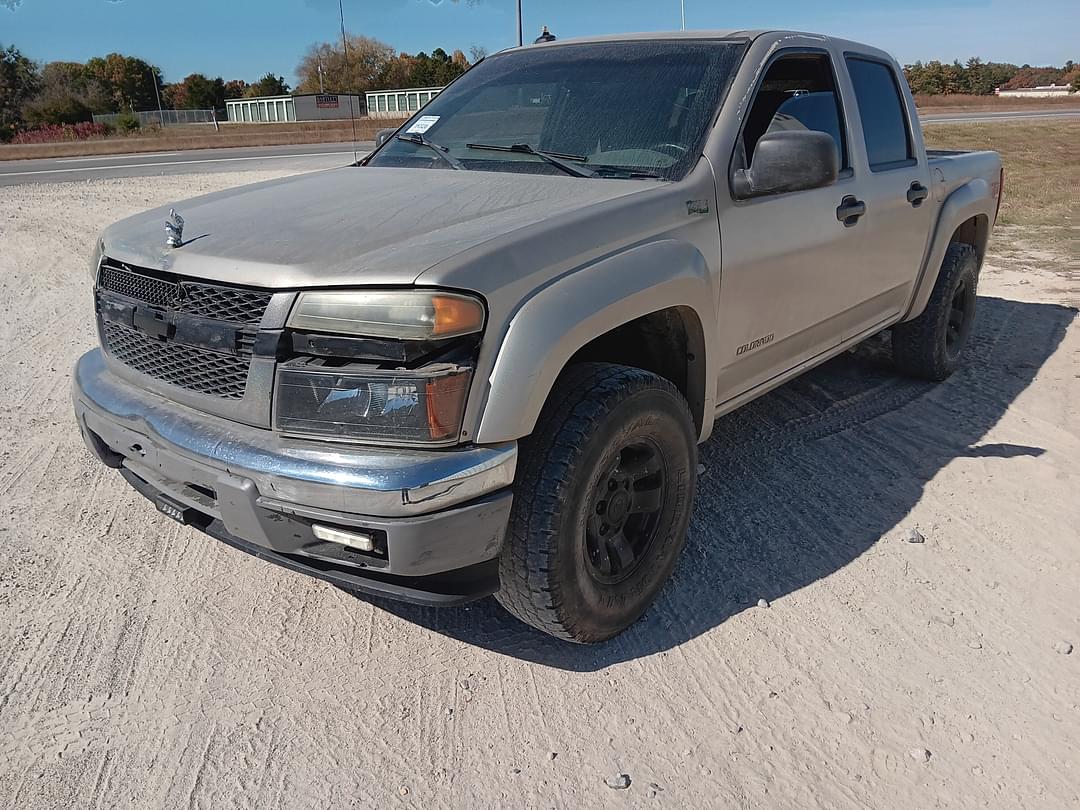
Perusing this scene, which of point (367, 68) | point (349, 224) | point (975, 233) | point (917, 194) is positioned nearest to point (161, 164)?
point (975, 233)

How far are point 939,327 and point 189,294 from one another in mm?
4186

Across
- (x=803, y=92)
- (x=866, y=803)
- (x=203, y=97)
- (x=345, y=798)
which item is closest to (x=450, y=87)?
(x=803, y=92)

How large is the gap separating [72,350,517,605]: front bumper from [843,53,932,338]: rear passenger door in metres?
2.49

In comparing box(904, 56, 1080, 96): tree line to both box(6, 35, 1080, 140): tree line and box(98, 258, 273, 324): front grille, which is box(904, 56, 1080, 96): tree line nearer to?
box(6, 35, 1080, 140): tree line

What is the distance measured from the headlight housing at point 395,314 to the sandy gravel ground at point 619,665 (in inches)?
44.8

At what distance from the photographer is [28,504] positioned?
3.65 metres

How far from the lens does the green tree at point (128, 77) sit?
70925 millimetres

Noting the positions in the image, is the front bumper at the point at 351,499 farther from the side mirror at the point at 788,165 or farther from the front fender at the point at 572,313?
the side mirror at the point at 788,165

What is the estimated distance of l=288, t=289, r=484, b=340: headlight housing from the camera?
6.98 feet

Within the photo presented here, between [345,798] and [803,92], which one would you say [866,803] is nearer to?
[345,798]

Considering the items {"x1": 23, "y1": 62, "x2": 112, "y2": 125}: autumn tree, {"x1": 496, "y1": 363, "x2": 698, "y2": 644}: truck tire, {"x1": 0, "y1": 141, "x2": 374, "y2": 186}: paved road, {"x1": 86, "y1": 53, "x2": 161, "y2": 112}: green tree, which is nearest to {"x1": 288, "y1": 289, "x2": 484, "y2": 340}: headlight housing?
{"x1": 496, "y1": 363, "x2": 698, "y2": 644}: truck tire

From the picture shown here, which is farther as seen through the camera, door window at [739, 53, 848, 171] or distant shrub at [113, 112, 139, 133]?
distant shrub at [113, 112, 139, 133]

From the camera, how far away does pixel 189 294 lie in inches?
98.3

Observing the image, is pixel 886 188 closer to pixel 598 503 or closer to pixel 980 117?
pixel 598 503
